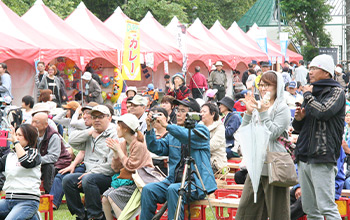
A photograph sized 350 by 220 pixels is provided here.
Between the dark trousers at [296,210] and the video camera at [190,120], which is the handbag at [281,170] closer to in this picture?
the video camera at [190,120]

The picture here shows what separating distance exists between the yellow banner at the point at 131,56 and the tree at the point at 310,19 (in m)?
23.5

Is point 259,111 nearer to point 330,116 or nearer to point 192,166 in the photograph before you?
point 330,116

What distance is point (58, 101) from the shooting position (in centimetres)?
1631

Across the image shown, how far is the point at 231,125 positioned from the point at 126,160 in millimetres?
2905

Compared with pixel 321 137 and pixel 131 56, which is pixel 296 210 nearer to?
pixel 321 137

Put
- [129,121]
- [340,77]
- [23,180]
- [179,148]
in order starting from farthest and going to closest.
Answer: [340,77]
[129,121]
[179,148]
[23,180]

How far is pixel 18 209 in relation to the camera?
19.3 ft

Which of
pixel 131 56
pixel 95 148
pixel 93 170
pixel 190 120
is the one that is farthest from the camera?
pixel 131 56

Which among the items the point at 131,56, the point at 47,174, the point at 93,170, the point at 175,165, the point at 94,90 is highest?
the point at 131,56

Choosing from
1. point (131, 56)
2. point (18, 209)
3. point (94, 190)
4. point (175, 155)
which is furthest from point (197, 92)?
point (18, 209)

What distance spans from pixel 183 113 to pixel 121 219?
1326 millimetres

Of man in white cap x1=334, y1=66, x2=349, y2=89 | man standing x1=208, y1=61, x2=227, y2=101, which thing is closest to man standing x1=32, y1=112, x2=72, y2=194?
man in white cap x1=334, y1=66, x2=349, y2=89

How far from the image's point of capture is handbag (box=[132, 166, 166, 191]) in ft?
20.8

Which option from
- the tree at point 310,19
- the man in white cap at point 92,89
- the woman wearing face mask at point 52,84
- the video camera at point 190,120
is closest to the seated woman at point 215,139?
the video camera at point 190,120
